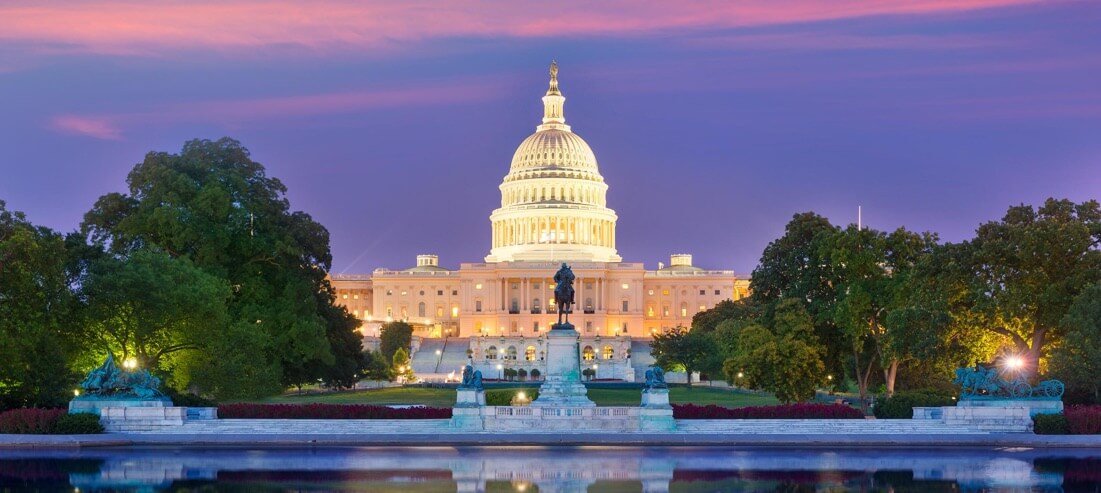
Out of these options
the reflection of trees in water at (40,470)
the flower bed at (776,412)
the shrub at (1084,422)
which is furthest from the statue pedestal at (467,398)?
the shrub at (1084,422)

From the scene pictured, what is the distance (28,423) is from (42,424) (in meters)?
0.43

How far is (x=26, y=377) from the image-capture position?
169 feet

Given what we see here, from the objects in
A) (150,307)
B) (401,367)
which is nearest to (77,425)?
(150,307)

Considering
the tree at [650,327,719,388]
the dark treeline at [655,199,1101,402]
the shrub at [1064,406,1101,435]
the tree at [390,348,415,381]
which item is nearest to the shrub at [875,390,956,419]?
the dark treeline at [655,199,1101,402]

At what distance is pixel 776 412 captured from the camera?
164 ft

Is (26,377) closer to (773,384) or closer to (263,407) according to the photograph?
(263,407)

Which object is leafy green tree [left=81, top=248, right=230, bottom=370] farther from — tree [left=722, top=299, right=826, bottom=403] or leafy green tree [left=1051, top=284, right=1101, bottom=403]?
leafy green tree [left=1051, top=284, right=1101, bottom=403]

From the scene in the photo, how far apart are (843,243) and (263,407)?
1013 inches

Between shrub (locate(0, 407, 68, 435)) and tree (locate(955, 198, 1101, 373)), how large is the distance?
30943 millimetres

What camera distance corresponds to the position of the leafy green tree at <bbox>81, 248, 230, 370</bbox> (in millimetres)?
57375

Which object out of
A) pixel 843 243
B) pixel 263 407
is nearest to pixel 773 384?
pixel 843 243

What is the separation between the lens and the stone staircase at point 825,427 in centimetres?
4769

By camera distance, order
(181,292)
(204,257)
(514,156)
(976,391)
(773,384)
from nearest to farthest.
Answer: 1. (976,391)
2. (181,292)
3. (773,384)
4. (204,257)
5. (514,156)

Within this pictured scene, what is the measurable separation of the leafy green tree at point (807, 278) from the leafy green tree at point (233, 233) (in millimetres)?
19213
